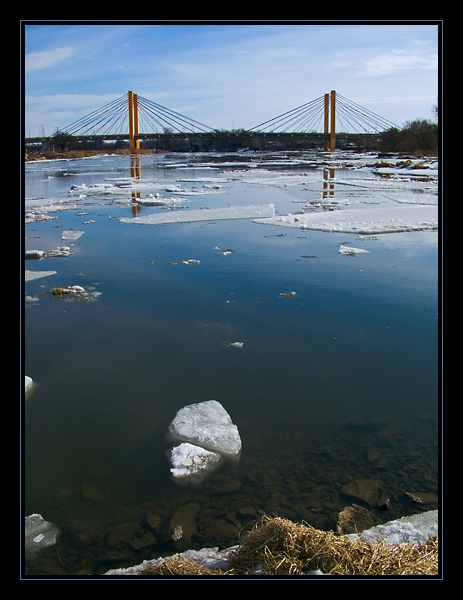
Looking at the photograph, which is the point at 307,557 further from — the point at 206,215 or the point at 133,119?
the point at 133,119

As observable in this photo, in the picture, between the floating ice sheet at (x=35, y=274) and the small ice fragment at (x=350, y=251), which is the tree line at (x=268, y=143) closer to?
the small ice fragment at (x=350, y=251)

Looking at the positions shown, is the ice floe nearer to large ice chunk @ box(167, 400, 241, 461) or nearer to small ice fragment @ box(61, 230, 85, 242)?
large ice chunk @ box(167, 400, 241, 461)

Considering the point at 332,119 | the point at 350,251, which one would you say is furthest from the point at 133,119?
the point at 350,251

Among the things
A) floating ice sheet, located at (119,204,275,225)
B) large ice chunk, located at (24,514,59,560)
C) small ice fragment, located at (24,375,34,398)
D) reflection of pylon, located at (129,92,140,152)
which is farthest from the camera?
reflection of pylon, located at (129,92,140,152)

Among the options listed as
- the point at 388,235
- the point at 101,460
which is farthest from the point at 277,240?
the point at 101,460

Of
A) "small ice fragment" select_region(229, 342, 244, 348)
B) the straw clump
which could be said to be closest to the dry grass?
the straw clump
